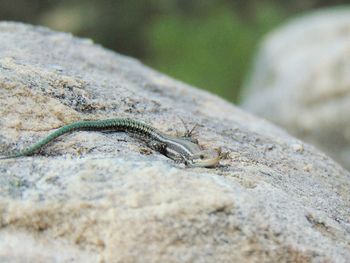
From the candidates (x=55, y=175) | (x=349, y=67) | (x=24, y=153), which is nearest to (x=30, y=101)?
(x=24, y=153)

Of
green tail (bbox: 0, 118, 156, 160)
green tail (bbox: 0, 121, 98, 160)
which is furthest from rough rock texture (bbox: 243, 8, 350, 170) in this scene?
green tail (bbox: 0, 121, 98, 160)

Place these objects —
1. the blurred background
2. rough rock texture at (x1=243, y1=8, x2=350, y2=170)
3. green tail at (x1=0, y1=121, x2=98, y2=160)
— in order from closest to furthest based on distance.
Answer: green tail at (x1=0, y1=121, x2=98, y2=160) → rough rock texture at (x1=243, y1=8, x2=350, y2=170) → the blurred background

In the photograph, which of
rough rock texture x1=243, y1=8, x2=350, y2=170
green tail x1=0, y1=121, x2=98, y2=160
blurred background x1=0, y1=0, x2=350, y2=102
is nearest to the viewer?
green tail x1=0, y1=121, x2=98, y2=160

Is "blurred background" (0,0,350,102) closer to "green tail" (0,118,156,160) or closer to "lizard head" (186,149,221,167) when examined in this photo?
"green tail" (0,118,156,160)

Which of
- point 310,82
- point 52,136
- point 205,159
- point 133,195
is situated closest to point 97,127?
point 52,136

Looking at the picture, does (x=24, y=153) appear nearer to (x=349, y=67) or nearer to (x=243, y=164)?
(x=243, y=164)

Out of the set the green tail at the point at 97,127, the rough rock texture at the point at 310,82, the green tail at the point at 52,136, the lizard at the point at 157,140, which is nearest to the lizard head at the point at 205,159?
the lizard at the point at 157,140

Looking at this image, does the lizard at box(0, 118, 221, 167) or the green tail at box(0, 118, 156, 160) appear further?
the lizard at box(0, 118, 221, 167)
